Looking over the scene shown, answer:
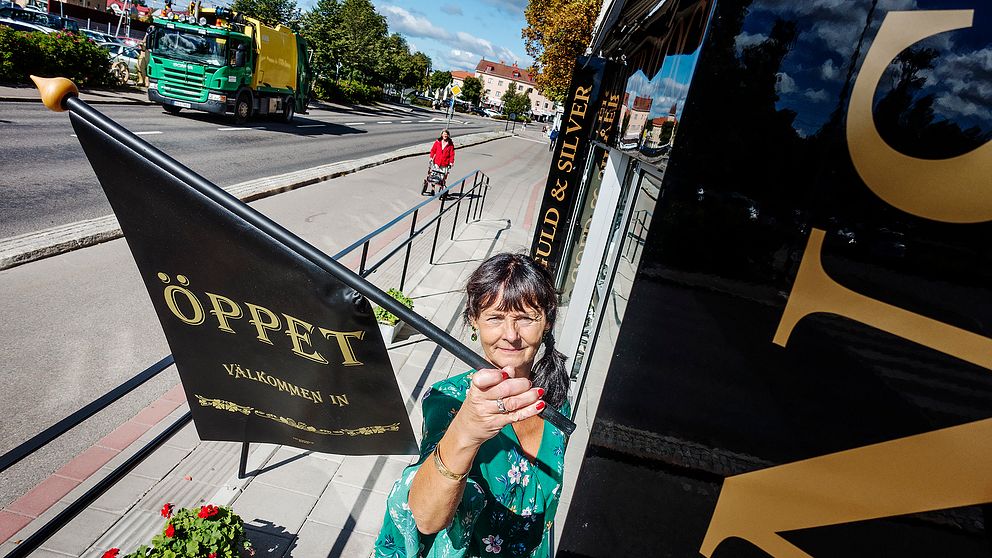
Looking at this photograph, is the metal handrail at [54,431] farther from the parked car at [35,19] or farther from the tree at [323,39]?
the tree at [323,39]

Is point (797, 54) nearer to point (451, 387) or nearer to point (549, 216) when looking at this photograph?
point (451, 387)

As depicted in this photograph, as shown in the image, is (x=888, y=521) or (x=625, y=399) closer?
(x=888, y=521)

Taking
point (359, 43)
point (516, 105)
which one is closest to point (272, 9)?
point (359, 43)

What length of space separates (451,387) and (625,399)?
56cm

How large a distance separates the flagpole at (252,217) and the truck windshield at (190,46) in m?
21.7

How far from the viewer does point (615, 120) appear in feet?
17.1

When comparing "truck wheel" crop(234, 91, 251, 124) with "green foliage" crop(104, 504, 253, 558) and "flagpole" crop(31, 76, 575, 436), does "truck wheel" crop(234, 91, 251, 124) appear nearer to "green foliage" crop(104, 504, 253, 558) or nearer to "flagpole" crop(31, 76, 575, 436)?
"green foliage" crop(104, 504, 253, 558)

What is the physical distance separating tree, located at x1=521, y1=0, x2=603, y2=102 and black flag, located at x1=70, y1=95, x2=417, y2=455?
50.2 feet

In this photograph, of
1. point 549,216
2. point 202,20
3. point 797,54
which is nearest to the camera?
point 797,54

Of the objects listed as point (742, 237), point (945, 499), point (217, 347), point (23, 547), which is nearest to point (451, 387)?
point (217, 347)

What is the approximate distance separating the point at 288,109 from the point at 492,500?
27311 millimetres

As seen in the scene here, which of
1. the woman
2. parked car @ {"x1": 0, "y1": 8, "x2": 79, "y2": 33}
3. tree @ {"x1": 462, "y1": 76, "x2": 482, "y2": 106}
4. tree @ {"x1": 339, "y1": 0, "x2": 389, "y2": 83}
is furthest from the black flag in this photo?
tree @ {"x1": 462, "y1": 76, "x2": 482, "y2": 106}

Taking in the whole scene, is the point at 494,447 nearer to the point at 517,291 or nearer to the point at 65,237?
the point at 517,291

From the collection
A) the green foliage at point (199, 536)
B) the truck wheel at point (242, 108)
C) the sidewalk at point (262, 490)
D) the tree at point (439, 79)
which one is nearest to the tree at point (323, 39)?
the truck wheel at point (242, 108)
